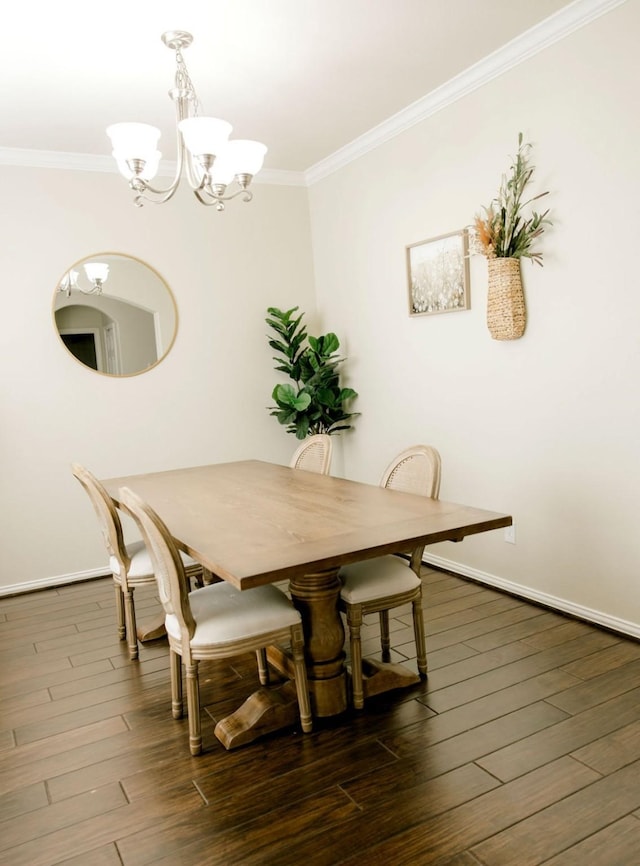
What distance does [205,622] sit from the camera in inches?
88.5

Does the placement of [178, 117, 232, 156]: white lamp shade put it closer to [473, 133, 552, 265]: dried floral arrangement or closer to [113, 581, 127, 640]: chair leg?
[473, 133, 552, 265]: dried floral arrangement

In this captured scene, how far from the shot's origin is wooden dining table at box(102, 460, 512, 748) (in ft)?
6.60

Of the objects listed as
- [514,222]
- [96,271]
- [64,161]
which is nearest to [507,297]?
[514,222]

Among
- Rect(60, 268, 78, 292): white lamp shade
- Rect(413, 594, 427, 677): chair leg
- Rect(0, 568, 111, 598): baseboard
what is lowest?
Rect(0, 568, 111, 598): baseboard

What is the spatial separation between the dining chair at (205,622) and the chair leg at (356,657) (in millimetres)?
188

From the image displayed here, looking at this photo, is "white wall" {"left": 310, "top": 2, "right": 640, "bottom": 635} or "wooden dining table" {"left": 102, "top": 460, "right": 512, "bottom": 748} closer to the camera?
"wooden dining table" {"left": 102, "top": 460, "right": 512, "bottom": 748}

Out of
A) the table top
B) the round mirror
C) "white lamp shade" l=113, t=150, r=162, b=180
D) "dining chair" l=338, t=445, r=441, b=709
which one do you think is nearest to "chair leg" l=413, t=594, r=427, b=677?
"dining chair" l=338, t=445, r=441, b=709

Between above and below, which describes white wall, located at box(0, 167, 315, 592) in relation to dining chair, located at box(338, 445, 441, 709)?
above

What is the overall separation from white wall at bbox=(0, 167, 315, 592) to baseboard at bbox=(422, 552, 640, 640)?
1.60 meters

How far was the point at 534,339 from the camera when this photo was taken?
327 cm

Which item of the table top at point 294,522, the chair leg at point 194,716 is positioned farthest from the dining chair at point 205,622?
the table top at point 294,522

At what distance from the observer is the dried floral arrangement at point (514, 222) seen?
318cm

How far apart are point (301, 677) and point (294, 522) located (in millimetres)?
536

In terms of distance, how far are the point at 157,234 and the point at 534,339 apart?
262 cm
